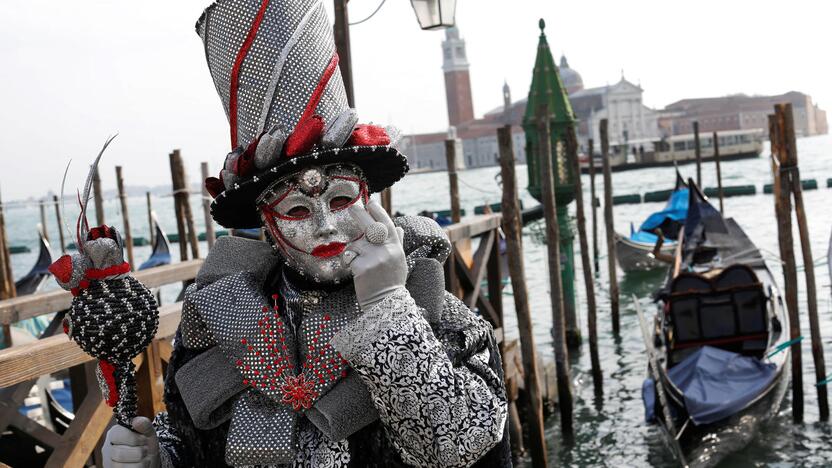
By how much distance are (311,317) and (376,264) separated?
8.6 inches

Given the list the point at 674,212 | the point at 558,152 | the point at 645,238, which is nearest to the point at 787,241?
the point at 558,152

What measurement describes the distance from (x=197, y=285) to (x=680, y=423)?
5.52 m

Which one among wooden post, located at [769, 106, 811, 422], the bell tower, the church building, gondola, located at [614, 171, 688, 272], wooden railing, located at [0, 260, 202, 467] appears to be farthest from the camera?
the bell tower

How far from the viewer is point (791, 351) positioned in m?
7.05

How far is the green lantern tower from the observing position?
34.7 ft

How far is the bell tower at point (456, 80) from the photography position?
324 feet

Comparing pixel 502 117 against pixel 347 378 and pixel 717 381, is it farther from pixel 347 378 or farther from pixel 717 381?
pixel 347 378

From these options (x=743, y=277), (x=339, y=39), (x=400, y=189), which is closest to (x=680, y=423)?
(x=743, y=277)

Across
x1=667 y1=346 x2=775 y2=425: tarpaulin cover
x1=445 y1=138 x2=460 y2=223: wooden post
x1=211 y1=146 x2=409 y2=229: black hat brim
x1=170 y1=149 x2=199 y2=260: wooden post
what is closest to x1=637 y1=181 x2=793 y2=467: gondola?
x1=667 y1=346 x2=775 y2=425: tarpaulin cover

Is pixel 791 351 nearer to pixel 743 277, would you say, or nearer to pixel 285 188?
pixel 743 277

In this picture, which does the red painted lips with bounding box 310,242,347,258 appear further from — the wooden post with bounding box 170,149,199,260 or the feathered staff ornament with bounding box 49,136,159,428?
the wooden post with bounding box 170,149,199,260

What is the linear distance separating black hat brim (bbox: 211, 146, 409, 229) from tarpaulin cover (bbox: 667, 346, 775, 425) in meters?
5.41

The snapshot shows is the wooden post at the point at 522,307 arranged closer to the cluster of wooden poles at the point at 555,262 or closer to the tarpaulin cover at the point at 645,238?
the cluster of wooden poles at the point at 555,262

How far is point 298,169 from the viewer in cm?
150
